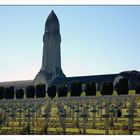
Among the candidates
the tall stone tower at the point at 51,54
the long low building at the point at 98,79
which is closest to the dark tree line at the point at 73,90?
the long low building at the point at 98,79

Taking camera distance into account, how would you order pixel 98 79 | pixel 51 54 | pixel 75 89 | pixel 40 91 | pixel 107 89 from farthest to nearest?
pixel 51 54
pixel 98 79
pixel 40 91
pixel 75 89
pixel 107 89

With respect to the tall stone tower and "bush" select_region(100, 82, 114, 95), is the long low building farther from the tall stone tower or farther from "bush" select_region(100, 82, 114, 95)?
"bush" select_region(100, 82, 114, 95)

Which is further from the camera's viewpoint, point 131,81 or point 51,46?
point 51,46

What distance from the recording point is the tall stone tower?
7175 cm

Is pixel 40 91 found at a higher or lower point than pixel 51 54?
lower

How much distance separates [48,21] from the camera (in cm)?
7744

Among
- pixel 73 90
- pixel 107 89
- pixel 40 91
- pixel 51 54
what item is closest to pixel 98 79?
pixel 51 54

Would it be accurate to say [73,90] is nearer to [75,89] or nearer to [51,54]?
[75,89]

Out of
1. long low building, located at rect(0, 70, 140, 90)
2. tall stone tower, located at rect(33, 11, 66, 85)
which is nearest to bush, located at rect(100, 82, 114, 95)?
long low building, located at rect(0, 70, 140, 90)

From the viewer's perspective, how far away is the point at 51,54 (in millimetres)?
72812

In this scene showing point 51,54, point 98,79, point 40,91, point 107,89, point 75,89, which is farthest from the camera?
point 51,54

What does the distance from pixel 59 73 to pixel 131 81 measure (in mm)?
A: 27167
